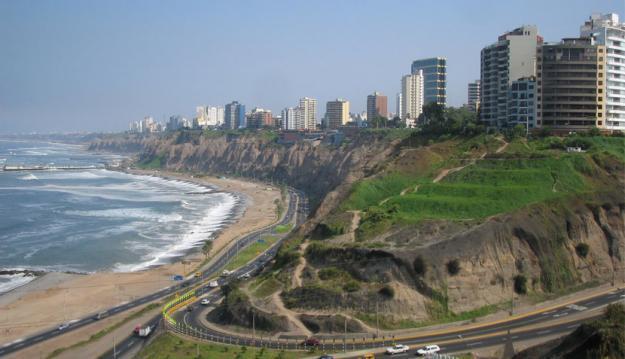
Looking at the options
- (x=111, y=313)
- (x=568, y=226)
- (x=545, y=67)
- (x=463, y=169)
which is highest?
(x=545, y=67)

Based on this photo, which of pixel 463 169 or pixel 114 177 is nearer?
pixel 463 169

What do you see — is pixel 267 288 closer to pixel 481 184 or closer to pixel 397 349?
pixel 397 349

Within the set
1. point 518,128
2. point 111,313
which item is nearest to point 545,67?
point 518,128

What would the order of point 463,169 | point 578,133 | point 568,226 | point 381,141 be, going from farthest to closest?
point 381,141 < point 578,133 < point 463,169 < point 568,226

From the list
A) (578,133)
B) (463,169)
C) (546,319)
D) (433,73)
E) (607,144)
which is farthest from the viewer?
(433,73)

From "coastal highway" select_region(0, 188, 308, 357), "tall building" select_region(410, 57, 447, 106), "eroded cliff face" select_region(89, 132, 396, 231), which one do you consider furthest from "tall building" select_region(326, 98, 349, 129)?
"coastal highway" select_region(0, 188, 308, 357)

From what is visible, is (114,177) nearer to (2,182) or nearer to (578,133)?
(2,182)

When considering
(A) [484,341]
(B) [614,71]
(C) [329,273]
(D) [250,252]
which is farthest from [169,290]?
(B) [614,71]
